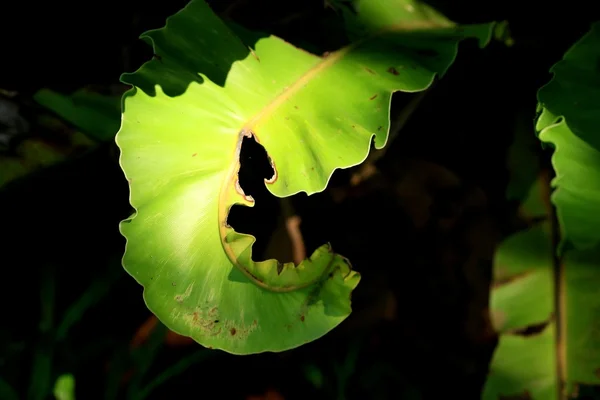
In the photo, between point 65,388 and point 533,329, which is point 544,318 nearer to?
point 533,329

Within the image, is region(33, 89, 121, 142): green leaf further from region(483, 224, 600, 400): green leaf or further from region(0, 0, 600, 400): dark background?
region(483, 224, 600, 400): green leaf

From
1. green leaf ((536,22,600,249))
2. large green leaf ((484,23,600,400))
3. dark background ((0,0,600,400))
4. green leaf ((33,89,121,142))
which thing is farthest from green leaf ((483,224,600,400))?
green leaf ((33,89,121,142))

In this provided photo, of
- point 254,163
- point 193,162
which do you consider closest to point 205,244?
point 193,162

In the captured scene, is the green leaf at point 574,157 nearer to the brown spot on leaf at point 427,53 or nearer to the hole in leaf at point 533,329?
the brown spot on leaf at point 427,53

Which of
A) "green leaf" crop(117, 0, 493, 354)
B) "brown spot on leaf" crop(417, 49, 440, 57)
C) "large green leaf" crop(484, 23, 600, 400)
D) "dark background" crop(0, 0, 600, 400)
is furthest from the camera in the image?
"dark background" crop(0, 0, 600, 400)

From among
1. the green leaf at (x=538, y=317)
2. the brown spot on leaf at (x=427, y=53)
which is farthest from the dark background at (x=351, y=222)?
the brown spot on leaf at (x=427, y=53)

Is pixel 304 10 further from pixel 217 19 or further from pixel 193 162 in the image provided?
pixel 193 162

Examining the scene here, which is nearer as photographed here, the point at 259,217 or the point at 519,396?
the point at 519,396

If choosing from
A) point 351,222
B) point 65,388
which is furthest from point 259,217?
point 65,388
